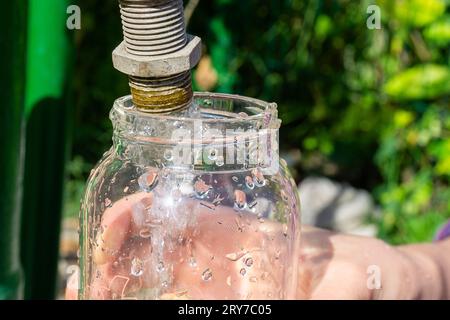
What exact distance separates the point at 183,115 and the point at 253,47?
4.94 ft

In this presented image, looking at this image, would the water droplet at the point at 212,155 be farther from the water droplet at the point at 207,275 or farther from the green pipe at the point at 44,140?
the green pipe at the point at 44,140

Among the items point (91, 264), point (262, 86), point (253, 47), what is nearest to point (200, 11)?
point (253, 47)

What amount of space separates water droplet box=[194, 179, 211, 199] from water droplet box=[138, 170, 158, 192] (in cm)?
3

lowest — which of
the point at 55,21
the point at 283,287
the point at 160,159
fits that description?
the point at 283,287

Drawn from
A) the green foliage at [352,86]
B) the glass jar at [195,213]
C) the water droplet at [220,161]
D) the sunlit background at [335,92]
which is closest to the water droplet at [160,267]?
the glass jar at [195,213]

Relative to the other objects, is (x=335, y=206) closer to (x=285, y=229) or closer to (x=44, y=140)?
(x=44, y=140)

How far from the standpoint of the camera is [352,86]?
2373 millimetres

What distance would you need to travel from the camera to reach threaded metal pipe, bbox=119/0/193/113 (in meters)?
0.56

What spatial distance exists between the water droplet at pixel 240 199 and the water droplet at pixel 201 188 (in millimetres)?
25

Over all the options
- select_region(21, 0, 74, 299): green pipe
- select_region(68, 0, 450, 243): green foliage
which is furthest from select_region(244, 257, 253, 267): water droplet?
select_region(68, 0, 450, 243): green foliage

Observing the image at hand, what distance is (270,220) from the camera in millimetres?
713

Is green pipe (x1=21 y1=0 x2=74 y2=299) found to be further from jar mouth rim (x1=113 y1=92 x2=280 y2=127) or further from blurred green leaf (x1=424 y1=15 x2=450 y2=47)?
blurred green leaf (x1=424 y1=15 x2=450 y2=47)

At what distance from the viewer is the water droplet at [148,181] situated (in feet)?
2.19

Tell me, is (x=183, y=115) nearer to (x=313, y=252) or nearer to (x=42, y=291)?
(x=313, y=252)
